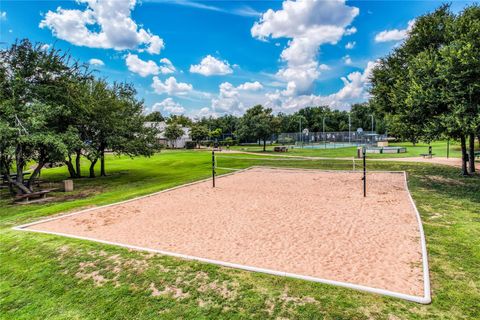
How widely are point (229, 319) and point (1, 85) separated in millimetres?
13530

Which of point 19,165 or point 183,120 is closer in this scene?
point 19,165

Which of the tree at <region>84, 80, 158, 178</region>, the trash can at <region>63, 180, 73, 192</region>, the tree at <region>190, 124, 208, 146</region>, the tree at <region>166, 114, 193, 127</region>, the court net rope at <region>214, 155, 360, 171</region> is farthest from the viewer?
the tree at <region>166, 114, 193, 127</region>

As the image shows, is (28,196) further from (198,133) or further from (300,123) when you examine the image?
(300,123)

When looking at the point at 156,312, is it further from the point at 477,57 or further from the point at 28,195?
the point at 477,57

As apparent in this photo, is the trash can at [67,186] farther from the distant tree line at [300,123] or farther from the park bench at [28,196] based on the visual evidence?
the distant tree line at [300,123]

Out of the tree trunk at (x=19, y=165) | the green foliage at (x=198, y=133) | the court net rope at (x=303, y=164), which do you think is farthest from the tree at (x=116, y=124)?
the green foliage at (x=198, y=133)

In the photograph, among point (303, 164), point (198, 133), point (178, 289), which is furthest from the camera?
point (198, 133)

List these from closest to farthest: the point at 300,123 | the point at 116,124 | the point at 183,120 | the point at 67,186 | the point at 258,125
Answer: the point at 67,186, the point at 116,124, the point at 258,125, the point at 300,123, the point at 183,120

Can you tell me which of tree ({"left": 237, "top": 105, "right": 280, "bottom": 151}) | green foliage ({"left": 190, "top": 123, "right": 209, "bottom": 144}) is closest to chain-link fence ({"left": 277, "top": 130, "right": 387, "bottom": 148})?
tree ({"left": 237, "top": 105, "right": 280, "bottom": 151})

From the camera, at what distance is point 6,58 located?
12203mm

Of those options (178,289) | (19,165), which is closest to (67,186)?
(19,165)

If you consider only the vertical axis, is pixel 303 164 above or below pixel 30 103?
below

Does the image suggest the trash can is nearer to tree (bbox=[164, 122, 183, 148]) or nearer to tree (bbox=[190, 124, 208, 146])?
tree (bbox=[190, 124, 208, 146])

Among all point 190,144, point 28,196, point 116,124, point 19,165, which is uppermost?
point 116,124
